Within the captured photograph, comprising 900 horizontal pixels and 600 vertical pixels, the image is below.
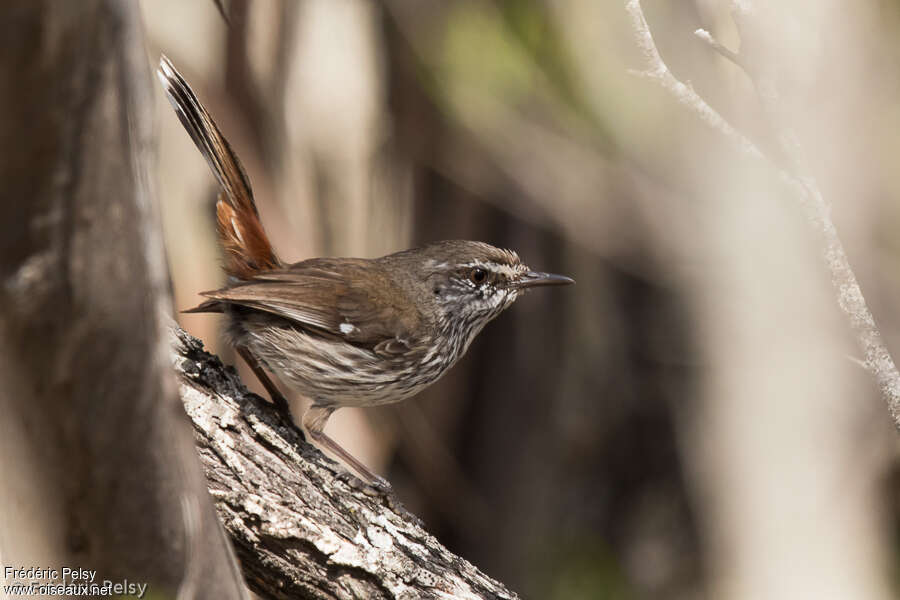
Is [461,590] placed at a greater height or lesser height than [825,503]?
lesser

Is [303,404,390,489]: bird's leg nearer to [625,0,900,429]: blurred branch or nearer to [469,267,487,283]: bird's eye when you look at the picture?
[469,267,487,283]: bird's eye

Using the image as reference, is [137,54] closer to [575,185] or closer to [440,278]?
[440,278]

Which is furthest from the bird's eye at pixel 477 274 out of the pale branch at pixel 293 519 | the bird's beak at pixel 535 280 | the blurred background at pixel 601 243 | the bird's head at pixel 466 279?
the pale branch at pixel 293 519

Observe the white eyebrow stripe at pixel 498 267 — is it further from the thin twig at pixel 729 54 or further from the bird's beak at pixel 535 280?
the thin twig at pixel 729 54

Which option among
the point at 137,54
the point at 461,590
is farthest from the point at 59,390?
the point at 461,590

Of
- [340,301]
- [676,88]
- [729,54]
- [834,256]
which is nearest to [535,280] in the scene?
[340,301]

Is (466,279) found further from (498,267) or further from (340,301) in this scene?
(340,301)

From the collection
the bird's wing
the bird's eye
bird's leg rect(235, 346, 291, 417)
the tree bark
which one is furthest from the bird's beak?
the tree bark
